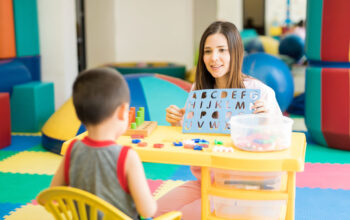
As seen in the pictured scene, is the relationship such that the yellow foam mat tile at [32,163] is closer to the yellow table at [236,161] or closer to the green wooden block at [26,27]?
the green wooden block at [26,27]

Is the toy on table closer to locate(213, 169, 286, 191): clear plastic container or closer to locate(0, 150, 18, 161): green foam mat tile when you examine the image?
locate(213, 169, 286, 191): clear plastic container

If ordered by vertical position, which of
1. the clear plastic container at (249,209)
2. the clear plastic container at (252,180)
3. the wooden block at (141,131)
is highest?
the wooden block at (141,131)

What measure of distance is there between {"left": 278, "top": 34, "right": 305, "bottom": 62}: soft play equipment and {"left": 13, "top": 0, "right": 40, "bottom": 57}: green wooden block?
14.4ft

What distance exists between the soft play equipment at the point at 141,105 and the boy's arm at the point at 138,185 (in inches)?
91.6

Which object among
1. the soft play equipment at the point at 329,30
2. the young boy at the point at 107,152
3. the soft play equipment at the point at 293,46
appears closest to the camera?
the young boy at the point at 107,152

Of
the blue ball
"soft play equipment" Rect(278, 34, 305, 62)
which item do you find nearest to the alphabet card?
"soft play equipment" Rect(278, 34, 305, 62)

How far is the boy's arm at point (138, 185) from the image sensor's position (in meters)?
1.38

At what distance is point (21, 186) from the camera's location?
316 cm

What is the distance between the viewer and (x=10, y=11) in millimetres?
4652

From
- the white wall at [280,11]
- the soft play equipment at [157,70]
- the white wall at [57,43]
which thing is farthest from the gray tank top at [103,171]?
the white wall at [280,11]

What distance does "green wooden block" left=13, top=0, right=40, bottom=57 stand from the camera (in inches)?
187

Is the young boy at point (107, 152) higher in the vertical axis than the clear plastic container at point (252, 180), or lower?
higher

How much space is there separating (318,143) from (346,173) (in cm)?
90

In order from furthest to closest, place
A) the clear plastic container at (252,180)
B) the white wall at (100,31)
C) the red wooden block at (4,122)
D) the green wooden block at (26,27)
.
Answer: the white wall at (100,31)
the green wooden block at (26,27)
the red wooden block at (4,122)
the clear plastic container at (252,180)
